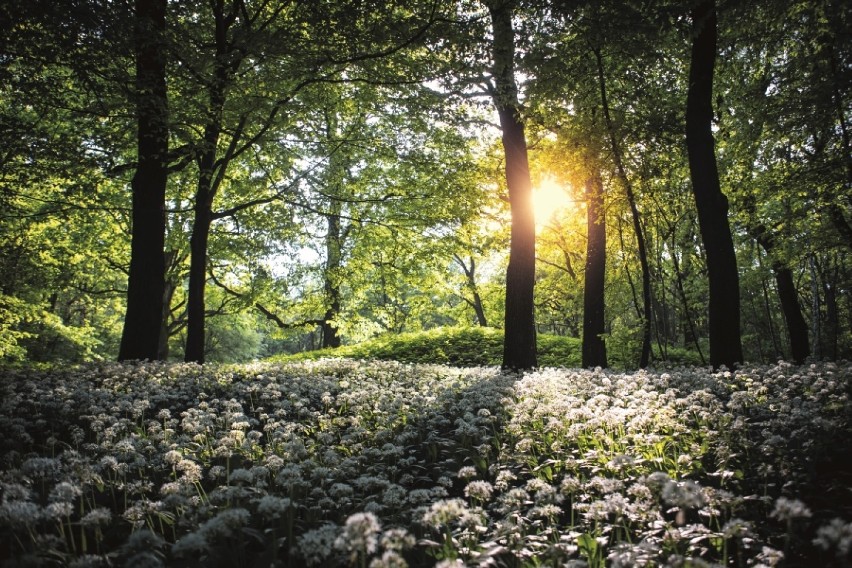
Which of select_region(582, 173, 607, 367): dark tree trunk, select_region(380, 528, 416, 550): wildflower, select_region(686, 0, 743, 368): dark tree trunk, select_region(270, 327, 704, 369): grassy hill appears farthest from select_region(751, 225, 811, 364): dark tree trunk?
select_region(380, 528, 416, 550): wildflower

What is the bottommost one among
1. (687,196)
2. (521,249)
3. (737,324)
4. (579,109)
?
(737,324)

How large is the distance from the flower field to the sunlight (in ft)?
43.4

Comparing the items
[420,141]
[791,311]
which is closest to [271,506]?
[420,141]

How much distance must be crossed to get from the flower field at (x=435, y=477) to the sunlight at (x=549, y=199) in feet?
43.4

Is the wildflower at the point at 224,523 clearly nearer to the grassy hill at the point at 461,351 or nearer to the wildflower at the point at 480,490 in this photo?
the wildflower at the point at 480,490

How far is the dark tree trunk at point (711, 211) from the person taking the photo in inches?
382

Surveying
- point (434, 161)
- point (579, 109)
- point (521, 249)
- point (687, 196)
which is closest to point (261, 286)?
point (434, 161)

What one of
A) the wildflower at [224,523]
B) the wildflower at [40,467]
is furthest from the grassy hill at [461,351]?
the wildflower at [224,523]

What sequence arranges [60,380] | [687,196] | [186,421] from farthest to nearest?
1. [687,196]
2. [60,380]
3. [186,421]

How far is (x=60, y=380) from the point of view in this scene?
7.81m

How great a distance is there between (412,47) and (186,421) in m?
9.29

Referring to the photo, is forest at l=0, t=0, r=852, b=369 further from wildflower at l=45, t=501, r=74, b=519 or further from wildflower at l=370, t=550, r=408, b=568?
wildflower at l=370, t=550, r=408, b=568

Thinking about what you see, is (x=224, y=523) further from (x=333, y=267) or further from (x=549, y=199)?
(x=549, y=199)

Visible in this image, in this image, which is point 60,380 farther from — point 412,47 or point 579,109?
point 579,109
